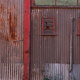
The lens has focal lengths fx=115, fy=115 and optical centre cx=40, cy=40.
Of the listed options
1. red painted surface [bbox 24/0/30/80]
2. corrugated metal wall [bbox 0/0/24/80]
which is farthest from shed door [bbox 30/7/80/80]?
corrugated metal wall [bbox 0/0/24/80]

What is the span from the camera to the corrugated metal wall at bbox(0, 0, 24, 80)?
6937 millimetres

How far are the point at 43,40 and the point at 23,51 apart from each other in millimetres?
1375

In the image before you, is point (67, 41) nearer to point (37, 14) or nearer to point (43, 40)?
point (43, 40)

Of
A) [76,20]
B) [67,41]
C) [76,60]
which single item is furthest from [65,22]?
[76,60]

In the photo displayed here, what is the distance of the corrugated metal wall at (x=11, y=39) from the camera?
22.8 feet

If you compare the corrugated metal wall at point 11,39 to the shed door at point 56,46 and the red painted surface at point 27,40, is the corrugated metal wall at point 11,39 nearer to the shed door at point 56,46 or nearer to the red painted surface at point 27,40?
the red painted surface at point 27,40

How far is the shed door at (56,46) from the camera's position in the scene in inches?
271

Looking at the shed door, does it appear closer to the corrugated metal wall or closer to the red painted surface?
the red painted surface

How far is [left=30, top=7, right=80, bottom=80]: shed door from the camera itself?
6.89 meters

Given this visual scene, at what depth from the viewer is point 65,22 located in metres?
6.95

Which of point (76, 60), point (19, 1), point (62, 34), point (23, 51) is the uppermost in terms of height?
point (19, 1)

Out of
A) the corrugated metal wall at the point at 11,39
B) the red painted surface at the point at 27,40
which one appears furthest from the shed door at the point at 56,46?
the corrugated metal wall at the point at 11,39

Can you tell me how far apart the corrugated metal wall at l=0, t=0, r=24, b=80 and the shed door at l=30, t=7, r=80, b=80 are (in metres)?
0.78

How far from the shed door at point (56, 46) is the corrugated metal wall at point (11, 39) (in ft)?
2.56
